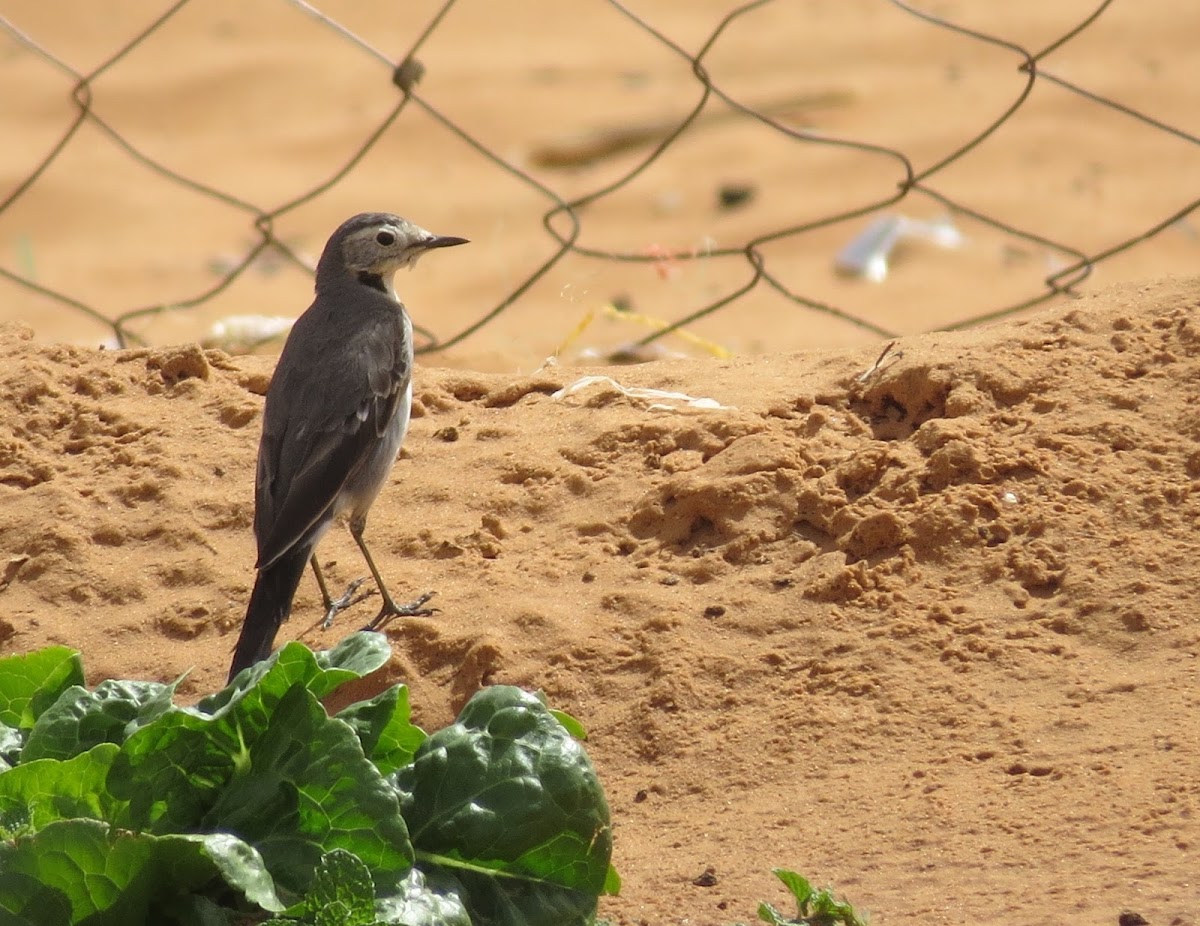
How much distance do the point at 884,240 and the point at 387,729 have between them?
645 cm

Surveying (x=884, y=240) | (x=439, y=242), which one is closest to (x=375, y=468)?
(x=439, y=242)

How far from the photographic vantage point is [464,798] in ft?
12.1

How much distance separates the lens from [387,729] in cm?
383

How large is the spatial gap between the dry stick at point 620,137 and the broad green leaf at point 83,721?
766 cm

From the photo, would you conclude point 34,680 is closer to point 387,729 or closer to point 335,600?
point 387,729

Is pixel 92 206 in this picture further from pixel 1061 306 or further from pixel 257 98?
pixel 1061 306

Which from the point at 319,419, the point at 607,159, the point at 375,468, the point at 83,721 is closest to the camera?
the point at 83,721

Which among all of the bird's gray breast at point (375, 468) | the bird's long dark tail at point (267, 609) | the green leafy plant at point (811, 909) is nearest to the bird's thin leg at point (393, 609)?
the bird's long dark tail at point (267, 609)

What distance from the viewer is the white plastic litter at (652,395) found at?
216 inches

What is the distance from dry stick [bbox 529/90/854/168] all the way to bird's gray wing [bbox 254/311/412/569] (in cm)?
536

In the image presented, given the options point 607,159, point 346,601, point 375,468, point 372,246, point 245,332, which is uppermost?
point 372,246

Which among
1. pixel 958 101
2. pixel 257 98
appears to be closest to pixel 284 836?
pixel 958 101

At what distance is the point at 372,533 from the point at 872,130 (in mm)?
6273

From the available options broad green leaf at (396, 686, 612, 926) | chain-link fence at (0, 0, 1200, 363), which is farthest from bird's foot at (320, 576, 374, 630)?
chain-link fence at (0, 0, 1200, 363)
